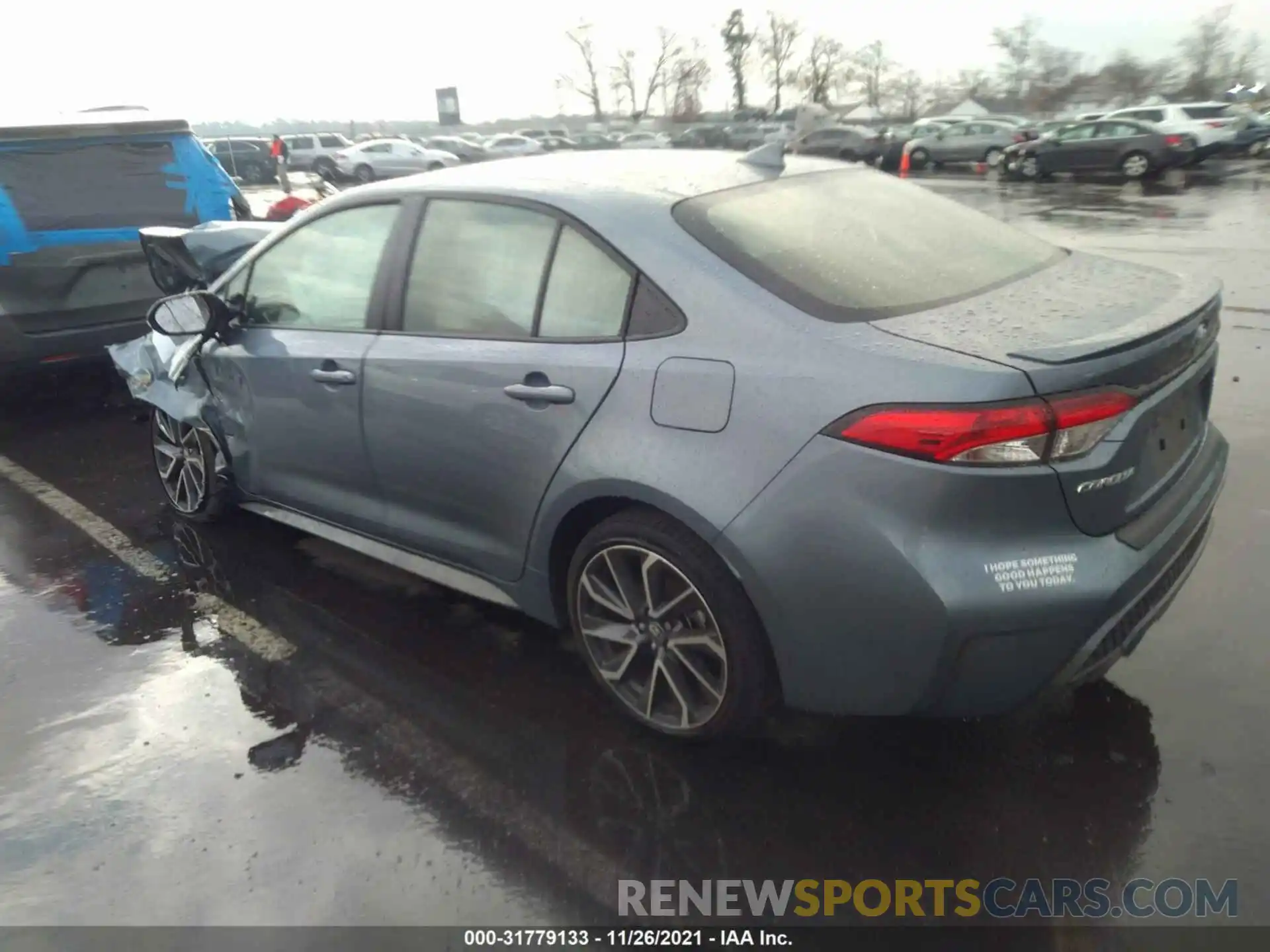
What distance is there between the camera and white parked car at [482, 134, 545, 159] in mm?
40625

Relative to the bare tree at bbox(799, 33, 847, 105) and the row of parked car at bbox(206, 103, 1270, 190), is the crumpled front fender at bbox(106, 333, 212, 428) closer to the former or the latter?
the row of parked car at bbox(206, 103, 1270, 190)

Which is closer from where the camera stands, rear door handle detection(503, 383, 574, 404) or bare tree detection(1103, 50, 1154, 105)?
rear door handle detection(503, 383, 574, 404)

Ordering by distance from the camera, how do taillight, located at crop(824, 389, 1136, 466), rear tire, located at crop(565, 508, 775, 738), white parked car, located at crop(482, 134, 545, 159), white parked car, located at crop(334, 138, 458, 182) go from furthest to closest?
white parked car, located at crop(482, 134, 545, 159)
white parked car, located at crop(334, 138, 458, 182)
rear tire, located at crop(565, 508, 775, 738)
taillight, located at crop(824, 389, 1136, 466)

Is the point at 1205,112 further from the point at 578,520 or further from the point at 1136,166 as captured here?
the point at 578,520

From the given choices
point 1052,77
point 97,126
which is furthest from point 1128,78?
point 97,126

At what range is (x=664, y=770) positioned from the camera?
287 cm

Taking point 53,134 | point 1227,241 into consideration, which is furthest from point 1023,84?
point 53,134

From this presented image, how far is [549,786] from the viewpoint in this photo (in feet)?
9.29

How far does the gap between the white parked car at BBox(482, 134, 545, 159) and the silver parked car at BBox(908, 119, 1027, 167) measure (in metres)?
15.6

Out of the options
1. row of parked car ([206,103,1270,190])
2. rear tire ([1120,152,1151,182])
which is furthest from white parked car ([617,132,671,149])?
rear tire ([1120,152,1151,182])

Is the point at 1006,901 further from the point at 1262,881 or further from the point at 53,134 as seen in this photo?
the point at 53,134

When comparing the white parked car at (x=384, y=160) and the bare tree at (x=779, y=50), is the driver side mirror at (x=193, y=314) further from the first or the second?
the bare tree at (x=779, y=50)

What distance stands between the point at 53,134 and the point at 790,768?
6.54 m


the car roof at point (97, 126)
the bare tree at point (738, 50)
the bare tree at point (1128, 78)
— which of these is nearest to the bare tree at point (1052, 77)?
the bare tree at point (1128, 78)
